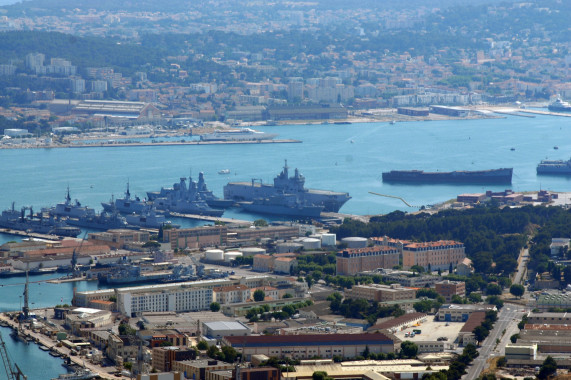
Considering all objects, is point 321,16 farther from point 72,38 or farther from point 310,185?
point 310,185

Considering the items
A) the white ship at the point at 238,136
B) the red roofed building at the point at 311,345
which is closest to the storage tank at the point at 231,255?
the red roofed building at the point at 311,345

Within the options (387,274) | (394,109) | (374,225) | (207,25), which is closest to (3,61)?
(394,109)

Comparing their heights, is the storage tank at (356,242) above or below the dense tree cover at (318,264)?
above

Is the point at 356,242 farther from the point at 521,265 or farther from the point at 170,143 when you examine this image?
the point at 170,143

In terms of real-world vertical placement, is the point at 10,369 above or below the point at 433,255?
above

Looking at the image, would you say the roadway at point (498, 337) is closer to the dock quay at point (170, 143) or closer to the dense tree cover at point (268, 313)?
the dense tree cover at point (268, 313)

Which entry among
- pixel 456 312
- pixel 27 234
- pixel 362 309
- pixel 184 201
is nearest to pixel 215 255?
pixel 27 234

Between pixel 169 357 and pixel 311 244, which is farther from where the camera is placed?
pixel 311 244
